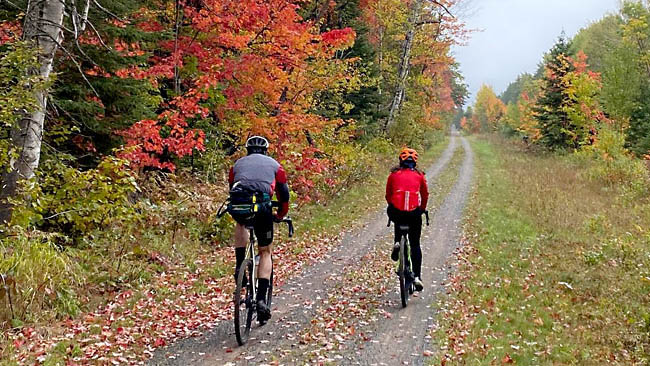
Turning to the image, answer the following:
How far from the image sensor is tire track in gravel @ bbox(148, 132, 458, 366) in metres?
A: 5.85

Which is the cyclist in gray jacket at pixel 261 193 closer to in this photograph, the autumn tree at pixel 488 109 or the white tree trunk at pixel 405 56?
the white tree trunk at pixel 405 56

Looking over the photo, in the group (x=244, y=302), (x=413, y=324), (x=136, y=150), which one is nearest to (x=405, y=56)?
(x=136, y=150)

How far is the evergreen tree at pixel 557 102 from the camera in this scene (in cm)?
3778

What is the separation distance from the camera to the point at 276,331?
674cm

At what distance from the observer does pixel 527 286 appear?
358 inches

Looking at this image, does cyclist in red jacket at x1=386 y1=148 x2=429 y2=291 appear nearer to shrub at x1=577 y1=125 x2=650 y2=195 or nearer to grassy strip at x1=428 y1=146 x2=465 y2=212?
grassy strip at x1=428 y1=146 x2=465 y2=212

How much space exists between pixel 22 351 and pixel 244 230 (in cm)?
273

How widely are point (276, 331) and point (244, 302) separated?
0.80 meters

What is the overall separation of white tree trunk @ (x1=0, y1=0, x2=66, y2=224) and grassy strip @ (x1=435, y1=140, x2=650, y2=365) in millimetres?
6814

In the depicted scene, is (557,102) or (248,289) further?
(557,102)

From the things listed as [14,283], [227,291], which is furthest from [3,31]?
[227,291]

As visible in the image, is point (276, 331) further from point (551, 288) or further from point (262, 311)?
point (551, 288)

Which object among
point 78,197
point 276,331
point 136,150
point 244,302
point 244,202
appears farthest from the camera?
point 136,150

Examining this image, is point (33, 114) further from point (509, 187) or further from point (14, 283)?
point (509, 187)
